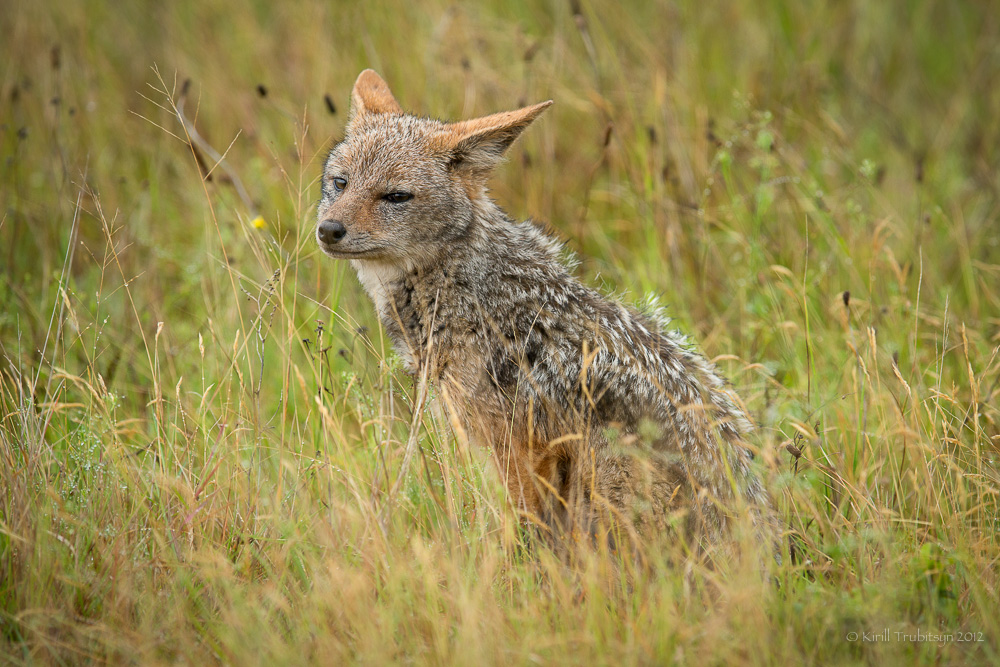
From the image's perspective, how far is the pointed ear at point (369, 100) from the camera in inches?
179

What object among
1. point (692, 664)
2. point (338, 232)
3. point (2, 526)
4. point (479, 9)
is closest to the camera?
point (692, 664)

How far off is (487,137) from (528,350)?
3.75 ft

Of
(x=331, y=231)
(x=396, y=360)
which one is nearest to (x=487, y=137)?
(x=331, y=231)

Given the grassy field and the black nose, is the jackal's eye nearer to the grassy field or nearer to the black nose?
the black nose

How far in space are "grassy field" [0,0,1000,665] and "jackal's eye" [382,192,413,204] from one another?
0.47 m

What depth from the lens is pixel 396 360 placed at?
3777 mm

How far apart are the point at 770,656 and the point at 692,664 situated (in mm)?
273

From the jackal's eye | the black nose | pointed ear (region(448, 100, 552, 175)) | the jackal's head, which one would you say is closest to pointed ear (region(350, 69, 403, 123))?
the jackal's head

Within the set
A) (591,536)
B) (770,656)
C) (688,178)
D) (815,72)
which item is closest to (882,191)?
(815,72)

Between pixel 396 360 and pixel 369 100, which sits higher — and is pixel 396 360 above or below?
below

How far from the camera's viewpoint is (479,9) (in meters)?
7.46

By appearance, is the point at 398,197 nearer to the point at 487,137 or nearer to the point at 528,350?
the point at 487,137

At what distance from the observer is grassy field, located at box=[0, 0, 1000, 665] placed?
2.72 meters

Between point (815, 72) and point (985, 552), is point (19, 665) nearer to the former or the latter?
point (985, 552)
